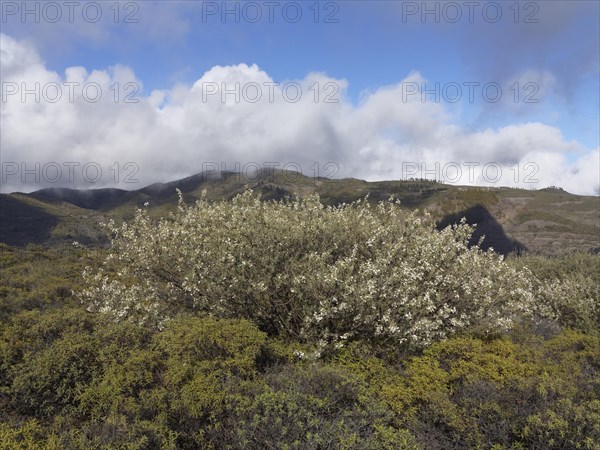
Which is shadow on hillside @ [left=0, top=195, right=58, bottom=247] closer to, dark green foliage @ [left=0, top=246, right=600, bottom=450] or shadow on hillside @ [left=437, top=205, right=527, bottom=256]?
shadow on hillside @ [left=437, top=205, right=527, bottom=256]

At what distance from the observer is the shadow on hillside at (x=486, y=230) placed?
97.8 meters

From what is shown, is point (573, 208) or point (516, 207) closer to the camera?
point (516, 207)

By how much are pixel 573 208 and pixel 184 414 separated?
199 metres

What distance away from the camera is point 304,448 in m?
7.52

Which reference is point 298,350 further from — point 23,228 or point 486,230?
point 23,228

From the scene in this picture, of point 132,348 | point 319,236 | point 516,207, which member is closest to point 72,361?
point 132,348

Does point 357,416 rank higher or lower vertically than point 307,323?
lower

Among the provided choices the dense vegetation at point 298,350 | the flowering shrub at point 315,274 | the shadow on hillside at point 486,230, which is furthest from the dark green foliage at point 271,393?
the shadow on hillside at point 486,230

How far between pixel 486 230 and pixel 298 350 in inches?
4845

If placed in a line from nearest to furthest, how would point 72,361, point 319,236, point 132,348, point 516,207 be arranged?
point 72,361 → point 132,348 → point 319,236 → point 516,207

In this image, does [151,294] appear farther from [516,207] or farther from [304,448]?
[516,207]

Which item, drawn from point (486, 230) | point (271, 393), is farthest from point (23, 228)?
point (271, 393)

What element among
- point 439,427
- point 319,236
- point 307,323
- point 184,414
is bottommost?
point 439,427

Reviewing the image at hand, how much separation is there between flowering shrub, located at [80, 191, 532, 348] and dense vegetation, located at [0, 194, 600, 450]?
0.08 metres
